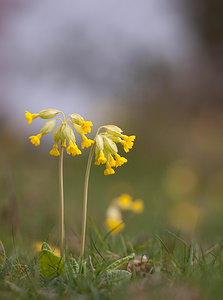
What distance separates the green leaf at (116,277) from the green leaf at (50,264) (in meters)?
0.22

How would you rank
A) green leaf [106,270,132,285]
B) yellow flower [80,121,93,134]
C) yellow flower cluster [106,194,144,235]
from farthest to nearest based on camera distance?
yellow flower cluster [106,194,144,235]
yellow flower [80,121,93,134]
green leaf [106,270,132,285]

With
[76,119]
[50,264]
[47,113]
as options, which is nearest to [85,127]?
[76,119]

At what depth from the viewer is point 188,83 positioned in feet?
33.3

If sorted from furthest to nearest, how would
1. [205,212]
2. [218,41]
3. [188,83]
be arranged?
[218,41]
[188,83]
[205,212]

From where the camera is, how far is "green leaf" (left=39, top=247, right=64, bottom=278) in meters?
1.86

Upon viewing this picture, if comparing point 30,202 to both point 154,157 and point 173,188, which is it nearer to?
point 173,188

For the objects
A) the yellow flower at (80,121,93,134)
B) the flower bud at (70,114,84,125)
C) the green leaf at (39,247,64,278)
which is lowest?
the green leaf at (39,247,64,278)

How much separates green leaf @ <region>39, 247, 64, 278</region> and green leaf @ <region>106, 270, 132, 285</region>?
0.72 ft

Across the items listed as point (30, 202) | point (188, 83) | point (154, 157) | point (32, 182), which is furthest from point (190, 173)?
point (188, 83)

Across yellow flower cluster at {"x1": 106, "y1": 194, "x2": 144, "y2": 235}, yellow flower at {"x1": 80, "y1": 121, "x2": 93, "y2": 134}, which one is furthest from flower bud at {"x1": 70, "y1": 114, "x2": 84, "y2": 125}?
yellow flower cluster at {"x1": 106, "y1": 194, "x2": 144, "y2": 235}

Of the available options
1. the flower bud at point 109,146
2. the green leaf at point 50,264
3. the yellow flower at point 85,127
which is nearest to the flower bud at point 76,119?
the yellow flower at point 85,127

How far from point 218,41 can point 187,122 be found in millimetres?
3357

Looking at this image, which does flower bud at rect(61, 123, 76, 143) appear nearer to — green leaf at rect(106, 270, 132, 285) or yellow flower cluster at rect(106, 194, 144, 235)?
green leaf at rect(106, 270, 132, 285)

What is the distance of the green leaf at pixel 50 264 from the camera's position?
1860 mm
